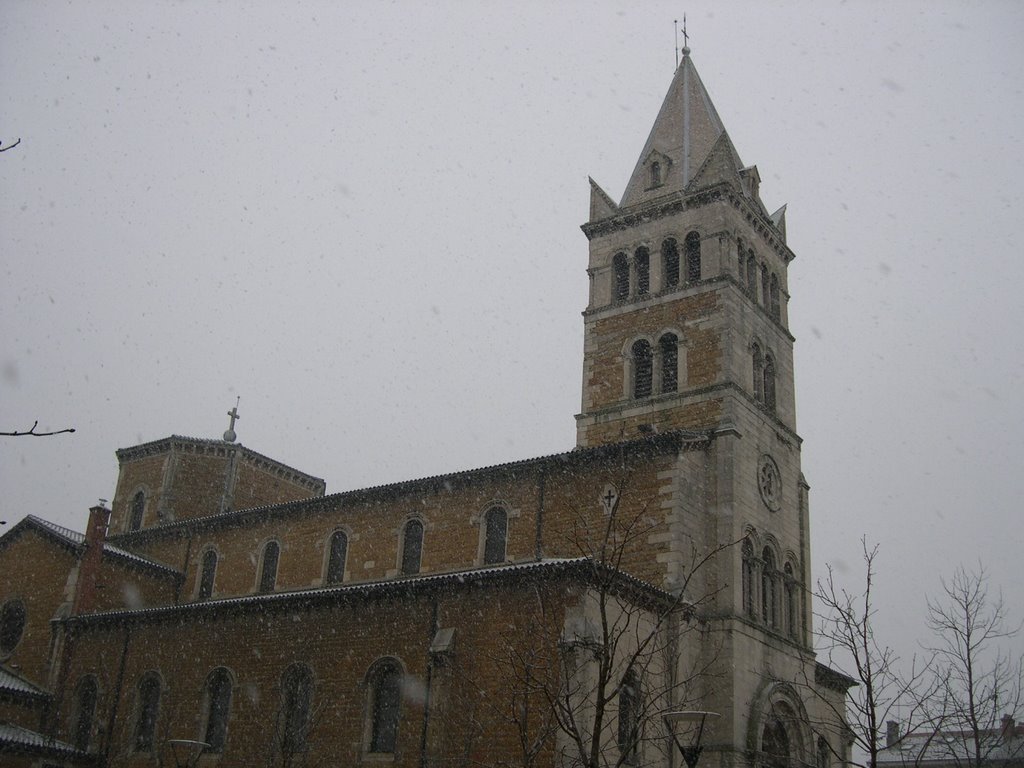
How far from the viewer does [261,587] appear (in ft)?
123

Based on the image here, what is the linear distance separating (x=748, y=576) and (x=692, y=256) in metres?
11.4

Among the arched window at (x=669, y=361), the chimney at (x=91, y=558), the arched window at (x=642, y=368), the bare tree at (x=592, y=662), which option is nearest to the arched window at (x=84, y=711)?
the chimney at (x=91, y=558)

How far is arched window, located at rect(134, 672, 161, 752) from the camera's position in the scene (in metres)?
32.0

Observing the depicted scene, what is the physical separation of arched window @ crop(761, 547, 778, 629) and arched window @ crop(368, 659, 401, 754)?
11.1 m

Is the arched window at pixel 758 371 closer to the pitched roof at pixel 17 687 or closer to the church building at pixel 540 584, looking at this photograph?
the church building at pixel 540 584

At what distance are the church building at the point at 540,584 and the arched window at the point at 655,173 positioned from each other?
101 mm

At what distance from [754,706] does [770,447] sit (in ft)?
28.7

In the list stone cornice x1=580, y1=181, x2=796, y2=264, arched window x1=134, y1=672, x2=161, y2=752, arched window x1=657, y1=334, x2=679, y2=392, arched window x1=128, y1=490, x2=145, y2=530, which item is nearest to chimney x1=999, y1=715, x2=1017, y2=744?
arched window x1=657, y1=334, x2=679, y2=392

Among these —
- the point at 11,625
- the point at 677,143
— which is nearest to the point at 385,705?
the point at 11,625

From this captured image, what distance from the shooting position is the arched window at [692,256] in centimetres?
3609

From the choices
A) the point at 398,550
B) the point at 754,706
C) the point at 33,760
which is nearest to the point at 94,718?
the point at 33,760

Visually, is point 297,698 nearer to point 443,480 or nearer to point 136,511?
point 443,480

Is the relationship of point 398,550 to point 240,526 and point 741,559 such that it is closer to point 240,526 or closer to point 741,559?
point 240,526

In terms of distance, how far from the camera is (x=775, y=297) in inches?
1523
